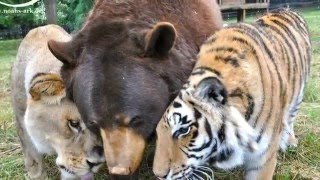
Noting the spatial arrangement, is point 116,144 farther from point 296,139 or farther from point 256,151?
point 296,139

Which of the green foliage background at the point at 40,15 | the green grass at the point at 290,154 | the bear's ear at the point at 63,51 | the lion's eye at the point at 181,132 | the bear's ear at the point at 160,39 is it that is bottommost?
the green foliage background at the point at 40,15

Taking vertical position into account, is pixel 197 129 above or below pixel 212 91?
below

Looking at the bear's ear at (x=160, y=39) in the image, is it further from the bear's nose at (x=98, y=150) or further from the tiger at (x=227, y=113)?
the bear's nose at (x=98, y=150)

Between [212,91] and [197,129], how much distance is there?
214 mm

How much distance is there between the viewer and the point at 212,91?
8.33 ft

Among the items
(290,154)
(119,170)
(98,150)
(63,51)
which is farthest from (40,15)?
(119,170)

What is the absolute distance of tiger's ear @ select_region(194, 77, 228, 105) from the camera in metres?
2.51

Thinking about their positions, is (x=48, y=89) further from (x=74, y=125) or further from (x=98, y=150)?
(x=98, y=150)

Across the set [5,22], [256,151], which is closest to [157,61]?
[256,151]

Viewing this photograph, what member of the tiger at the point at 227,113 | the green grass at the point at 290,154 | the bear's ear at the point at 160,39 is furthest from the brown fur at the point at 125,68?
the green grass at the point at 290,154

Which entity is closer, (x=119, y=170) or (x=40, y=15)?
(x=119, y=170)

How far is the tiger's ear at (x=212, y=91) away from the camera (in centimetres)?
251

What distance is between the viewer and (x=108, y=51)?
270 centimetres

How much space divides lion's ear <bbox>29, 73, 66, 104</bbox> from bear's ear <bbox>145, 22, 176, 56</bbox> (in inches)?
25.6
